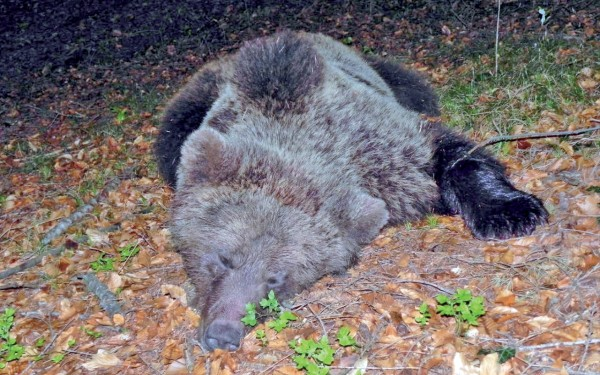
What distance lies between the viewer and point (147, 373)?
3857mm

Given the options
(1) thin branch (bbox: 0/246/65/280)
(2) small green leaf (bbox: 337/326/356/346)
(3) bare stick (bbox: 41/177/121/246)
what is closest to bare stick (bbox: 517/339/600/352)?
(2) small green leaf (bbox: 337/326/356/346)

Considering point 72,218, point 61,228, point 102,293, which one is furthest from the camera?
point 72,218

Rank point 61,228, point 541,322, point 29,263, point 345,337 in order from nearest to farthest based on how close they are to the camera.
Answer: point 541,322 < point 345,337 < point 29,263 < point 61,228

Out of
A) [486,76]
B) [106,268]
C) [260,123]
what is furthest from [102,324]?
[486,76]

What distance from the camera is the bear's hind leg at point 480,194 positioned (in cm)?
449

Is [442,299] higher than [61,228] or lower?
higher

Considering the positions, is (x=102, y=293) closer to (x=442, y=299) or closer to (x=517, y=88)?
(x=442, y=299)

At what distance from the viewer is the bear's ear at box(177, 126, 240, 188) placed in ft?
14.5

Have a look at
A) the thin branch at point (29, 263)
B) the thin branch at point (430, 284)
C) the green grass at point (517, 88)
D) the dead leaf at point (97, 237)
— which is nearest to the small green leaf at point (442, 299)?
the thin branch at point (430, 284)

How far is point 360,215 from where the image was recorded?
171 inches

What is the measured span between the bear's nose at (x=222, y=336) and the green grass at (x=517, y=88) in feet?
11.6

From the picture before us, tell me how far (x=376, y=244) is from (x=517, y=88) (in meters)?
3.31

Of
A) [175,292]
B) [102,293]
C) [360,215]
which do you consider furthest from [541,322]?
[102,293]

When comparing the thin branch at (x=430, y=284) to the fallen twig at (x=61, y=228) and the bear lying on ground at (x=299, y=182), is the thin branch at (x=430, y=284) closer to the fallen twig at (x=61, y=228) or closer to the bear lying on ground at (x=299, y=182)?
the bear lying on ground at (x=299, y=182)
